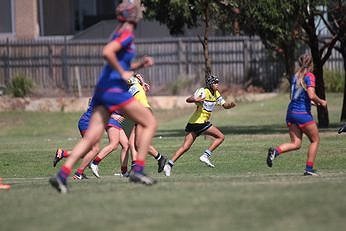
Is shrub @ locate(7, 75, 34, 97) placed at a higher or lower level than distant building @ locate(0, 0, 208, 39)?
lower

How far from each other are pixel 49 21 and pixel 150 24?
14.8 feet

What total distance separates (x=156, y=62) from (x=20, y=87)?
5.54 metres

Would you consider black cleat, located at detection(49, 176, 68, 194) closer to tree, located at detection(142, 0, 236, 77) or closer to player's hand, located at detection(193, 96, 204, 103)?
player's hand, located at detection(193, 96, 204, 103)

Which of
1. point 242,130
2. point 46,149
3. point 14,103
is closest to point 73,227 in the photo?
point 46,149

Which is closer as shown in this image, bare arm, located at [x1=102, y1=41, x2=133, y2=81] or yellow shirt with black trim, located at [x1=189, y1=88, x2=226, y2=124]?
bare arm, located at [x1=102, y1=41, x2=133, y2=81]

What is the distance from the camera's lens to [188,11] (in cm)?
2761

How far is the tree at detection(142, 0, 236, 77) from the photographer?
27562 mm

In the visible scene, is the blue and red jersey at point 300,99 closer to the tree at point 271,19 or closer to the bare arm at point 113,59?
the bare arm at point 113,59

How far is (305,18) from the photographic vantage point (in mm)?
27875

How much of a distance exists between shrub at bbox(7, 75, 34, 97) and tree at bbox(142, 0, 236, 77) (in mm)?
13275

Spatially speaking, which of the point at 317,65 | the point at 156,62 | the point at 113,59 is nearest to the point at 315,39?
the point at 317,65

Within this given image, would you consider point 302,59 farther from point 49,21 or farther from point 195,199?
point 49,21

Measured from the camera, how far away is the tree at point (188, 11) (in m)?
27.6

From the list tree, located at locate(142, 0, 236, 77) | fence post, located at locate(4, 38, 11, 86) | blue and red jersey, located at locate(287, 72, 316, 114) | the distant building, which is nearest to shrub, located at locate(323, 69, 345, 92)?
the distant building
